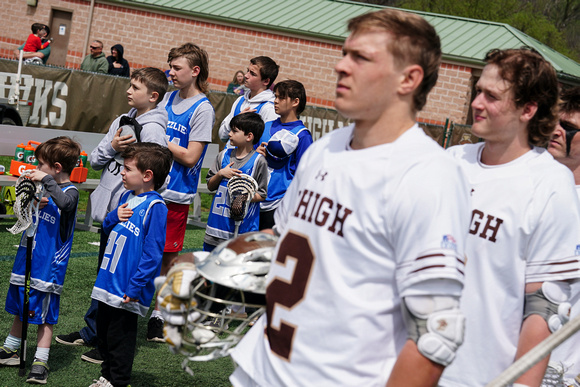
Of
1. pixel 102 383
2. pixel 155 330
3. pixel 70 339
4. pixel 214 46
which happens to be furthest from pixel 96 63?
pixel 102 383

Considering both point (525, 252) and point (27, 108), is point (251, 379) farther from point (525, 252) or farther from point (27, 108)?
point (27, 108)

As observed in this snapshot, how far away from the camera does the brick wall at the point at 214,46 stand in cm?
2253

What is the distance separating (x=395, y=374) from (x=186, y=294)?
0.66 m

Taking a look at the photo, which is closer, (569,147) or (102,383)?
(569,147)

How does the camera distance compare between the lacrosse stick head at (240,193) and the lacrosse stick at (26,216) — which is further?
the lacrosse stick head at (240,193)

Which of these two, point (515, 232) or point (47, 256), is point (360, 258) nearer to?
point (515, 232)

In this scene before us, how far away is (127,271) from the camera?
170 inches

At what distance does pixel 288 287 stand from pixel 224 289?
235 mm

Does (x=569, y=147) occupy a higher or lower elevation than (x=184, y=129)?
higher

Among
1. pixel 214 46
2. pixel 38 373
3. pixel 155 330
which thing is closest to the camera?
pixel 38 373

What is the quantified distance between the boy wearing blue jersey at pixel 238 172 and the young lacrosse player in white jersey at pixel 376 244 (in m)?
3.98

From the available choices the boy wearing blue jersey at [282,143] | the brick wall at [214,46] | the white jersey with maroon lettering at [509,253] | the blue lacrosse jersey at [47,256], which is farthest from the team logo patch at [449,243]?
the brick wall at [214,46]

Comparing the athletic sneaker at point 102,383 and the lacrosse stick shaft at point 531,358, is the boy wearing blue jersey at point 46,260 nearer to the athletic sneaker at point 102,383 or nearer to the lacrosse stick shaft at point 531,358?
the athletic sneaker at point 102,383

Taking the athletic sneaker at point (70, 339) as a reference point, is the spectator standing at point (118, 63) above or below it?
above
